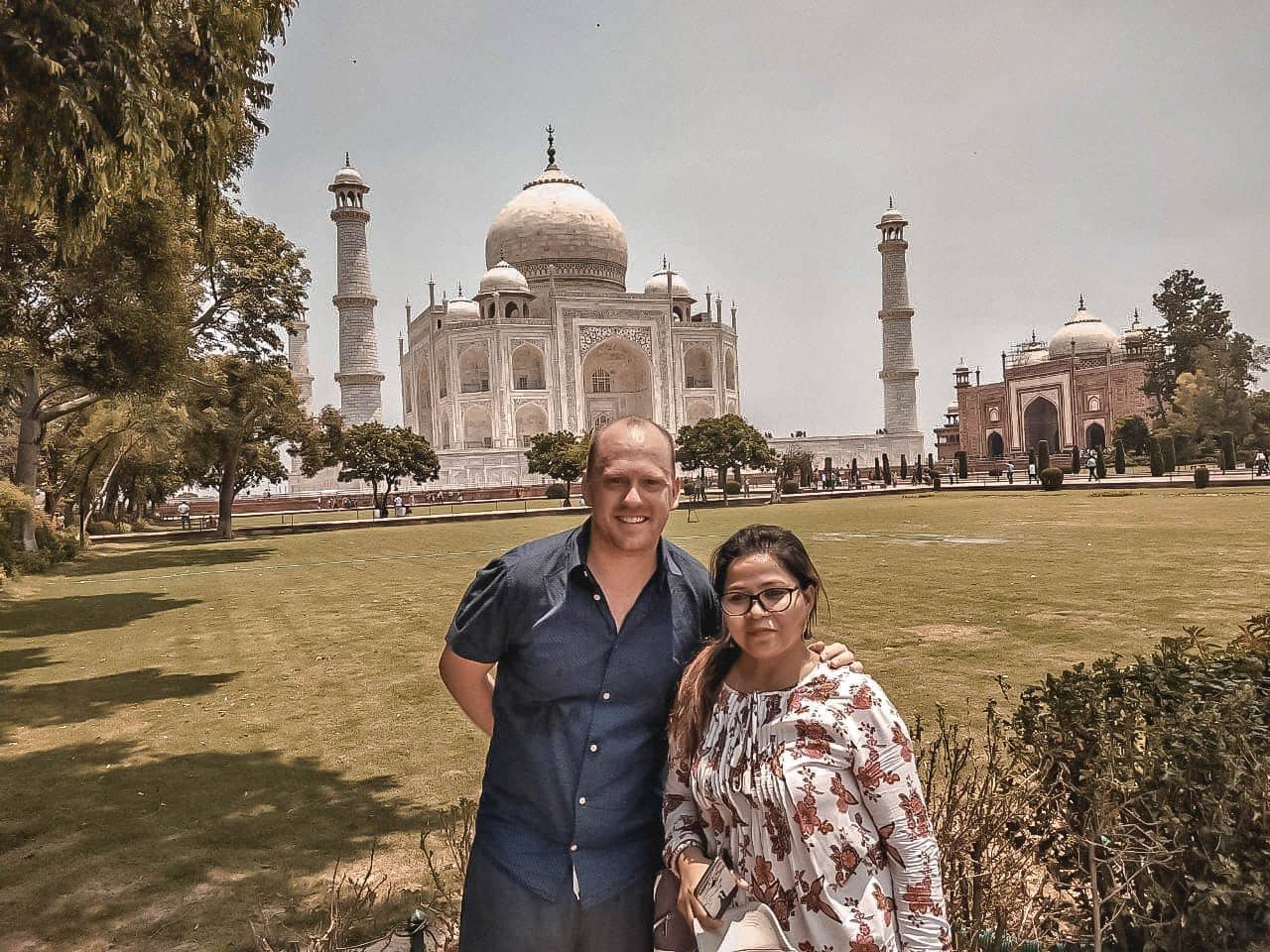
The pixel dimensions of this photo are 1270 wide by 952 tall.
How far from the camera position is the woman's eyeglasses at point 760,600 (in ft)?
5.45

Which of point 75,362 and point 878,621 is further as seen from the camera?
point 75,362

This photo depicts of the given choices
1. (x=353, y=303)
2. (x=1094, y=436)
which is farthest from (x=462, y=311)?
(x=1094, y=436)

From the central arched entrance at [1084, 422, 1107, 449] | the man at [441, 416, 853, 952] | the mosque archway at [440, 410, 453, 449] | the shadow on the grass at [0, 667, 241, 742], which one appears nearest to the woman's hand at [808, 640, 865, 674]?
the man at [441, 416, 853, 952]

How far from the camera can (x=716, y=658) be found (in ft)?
5.72

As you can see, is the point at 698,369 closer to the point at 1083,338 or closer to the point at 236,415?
the point at 1083,338

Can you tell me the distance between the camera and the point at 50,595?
11.6 metres

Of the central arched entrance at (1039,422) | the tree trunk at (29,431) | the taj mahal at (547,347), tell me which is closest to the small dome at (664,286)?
the taj mahal at (547,347)

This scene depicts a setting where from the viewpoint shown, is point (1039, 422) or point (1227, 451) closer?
point (1227, 451)

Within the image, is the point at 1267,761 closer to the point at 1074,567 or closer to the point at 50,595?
the point at 1074,567

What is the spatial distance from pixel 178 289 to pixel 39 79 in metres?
5.92

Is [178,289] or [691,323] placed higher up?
[691,323]

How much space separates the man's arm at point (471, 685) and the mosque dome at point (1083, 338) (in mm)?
56315

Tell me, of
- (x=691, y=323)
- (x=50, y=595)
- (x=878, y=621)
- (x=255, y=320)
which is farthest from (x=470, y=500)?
(x=878, y=621)

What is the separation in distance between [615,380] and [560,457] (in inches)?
855
